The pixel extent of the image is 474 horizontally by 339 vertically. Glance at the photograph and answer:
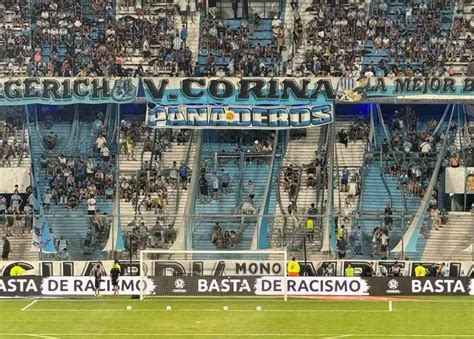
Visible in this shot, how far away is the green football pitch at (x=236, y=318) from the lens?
30344 millimetres

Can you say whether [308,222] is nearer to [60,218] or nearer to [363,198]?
[363,198]

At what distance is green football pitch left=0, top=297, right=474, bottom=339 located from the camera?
99.6 ft

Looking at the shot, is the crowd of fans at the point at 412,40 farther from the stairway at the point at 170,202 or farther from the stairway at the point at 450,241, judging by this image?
the stairway at the point at 170,202

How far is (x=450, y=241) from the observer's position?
43750 mm

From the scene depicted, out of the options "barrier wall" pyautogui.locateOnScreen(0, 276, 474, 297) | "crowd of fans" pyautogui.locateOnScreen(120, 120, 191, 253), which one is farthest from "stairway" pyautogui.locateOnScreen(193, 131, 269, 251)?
"barrier wall" pyautogui.locateOnScreen(0, 276, 474, 297)

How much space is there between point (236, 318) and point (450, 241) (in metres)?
13.5

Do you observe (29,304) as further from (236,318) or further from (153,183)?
(153,183)

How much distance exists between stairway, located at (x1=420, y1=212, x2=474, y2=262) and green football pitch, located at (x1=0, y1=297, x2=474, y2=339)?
196 inches

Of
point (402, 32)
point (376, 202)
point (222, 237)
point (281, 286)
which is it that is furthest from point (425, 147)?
point (281, 286)

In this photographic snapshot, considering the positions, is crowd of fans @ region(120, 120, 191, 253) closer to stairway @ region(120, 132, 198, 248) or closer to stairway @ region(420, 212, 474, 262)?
stairway @ region(120, 132, 198, 248)

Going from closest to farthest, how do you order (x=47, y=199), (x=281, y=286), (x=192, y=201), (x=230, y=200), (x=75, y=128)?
1. (x=281, y=286)
2. (x=192, y=201)
3. (x=230, y=200)
4. (x=47, y=199)
5. (x=75, y=128)

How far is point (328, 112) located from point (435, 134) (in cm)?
541

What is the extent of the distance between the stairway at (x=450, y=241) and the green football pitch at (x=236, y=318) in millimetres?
4971

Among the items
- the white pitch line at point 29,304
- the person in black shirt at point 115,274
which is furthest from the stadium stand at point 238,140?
the white pitch line at point 29,304
